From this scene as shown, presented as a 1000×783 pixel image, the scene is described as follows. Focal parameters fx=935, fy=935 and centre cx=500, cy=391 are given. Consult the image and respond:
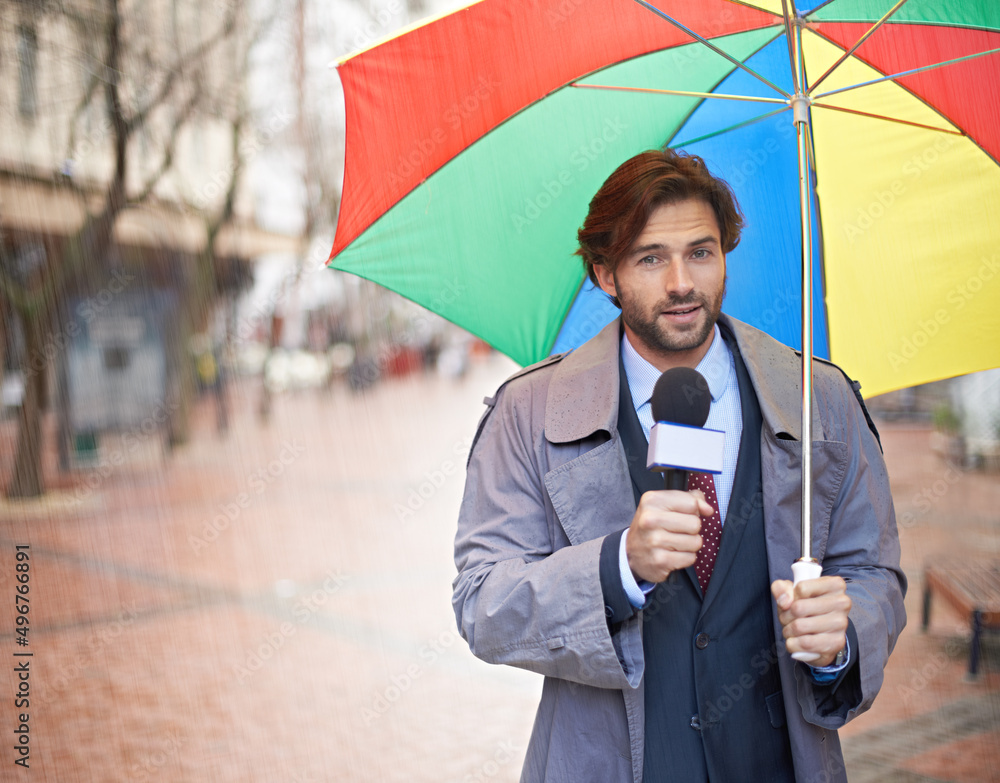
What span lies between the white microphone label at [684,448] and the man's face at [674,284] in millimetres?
530

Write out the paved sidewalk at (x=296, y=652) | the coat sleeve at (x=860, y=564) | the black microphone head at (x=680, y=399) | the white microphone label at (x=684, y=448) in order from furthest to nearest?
1. the paved sidewalk at (x=296, y=652)
2. the coat sleeve at (x=860, y=564)
3. the black microphone head at (x=680, y=399)
4. the white microphone label at (x=684, y=448)

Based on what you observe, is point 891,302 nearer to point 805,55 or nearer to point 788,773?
point 805,55

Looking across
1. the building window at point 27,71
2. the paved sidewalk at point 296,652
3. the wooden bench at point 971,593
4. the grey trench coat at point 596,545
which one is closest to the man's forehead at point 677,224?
the grey trench coat at point 596,545

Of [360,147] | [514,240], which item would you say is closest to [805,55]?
[514,240]

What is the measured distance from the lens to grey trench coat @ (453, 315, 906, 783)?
6.29ft

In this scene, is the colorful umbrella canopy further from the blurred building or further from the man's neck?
the blurred building

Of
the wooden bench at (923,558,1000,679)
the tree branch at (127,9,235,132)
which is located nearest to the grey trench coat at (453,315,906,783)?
the wooden bench at (923,558,1000,679)

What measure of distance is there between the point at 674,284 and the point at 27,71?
1565cm

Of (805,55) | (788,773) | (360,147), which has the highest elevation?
(805,55)

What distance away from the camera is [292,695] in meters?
6.68

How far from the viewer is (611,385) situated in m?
2.19

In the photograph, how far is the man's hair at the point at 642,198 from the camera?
7.37 ft

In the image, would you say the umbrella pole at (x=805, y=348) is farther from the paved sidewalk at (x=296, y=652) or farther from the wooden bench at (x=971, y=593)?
the wooden bench at (x=971, y=593)

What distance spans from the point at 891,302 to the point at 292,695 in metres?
5.24
